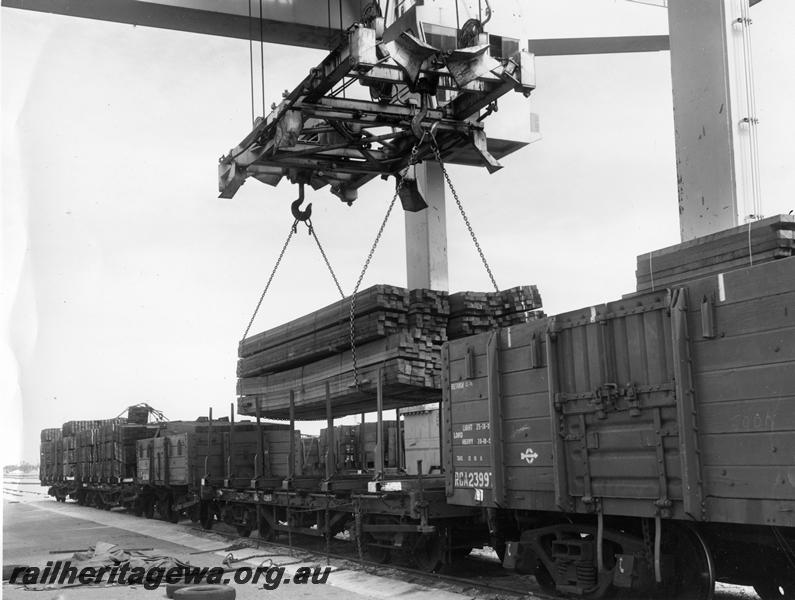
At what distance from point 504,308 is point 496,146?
585cm

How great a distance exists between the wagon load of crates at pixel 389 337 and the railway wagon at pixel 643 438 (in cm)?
158

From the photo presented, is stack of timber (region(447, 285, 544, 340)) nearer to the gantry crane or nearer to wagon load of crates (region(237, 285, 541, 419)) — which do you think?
wagon load of crates (region(237, 285, 541, 419))

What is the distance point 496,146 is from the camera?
15773 mm

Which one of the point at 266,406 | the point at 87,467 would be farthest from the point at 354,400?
the point at 87,467

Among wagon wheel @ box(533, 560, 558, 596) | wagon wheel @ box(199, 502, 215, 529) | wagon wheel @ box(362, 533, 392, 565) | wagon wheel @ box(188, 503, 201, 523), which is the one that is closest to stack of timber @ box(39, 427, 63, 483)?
wagon wheel @ box(188, 503, 201, 523)

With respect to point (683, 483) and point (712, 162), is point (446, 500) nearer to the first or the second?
point (683, 483)

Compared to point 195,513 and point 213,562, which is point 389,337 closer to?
point 213,562

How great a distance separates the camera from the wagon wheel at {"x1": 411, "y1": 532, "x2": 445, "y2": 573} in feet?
32.8

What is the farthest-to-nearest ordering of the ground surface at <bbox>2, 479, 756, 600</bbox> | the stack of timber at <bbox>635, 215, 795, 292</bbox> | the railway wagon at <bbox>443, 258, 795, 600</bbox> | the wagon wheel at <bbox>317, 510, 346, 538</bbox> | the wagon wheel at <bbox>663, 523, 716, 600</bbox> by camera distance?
the wagon wheel at <bbox>317, 510, 346, 538</bbox>
the ground surface at <bbox>2, 479, 756, 600</bbox>
the wagon wheel at <bbox>663, 523, 716, 600</bbox>
the stack of timber at <bbox>635, 215, 795, 292</bbox>
the railway wagon at <bbox>443, 258, 795, 600</bbox>

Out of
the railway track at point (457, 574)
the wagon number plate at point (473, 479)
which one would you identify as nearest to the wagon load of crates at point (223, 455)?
the railway track at point (457, 574)

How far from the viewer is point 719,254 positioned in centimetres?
701

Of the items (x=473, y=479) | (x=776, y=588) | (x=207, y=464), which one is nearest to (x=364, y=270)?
(x=473, y=479)

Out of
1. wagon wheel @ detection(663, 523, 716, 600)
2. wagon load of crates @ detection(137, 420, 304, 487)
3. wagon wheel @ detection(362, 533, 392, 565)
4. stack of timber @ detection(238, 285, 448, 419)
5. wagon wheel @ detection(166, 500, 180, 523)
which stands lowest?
wagon wheel @ detection(166, 500, 180, 523)

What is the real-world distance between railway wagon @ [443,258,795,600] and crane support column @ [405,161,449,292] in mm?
6484
